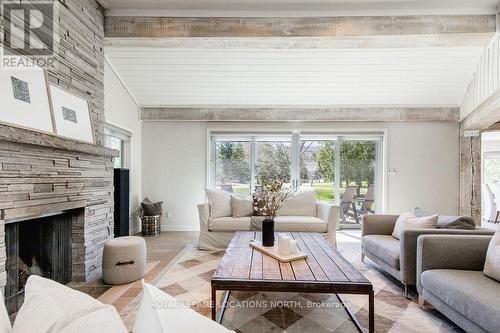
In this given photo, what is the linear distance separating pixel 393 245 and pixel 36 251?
135 inches

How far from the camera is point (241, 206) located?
4.13 m

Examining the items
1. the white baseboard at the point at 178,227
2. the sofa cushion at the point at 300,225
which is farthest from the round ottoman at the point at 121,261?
the white baseboard at the point at 178,227


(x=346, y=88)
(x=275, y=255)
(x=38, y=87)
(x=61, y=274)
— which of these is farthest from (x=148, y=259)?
(x=346, y=88)

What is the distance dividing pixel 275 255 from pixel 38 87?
93.4 inches

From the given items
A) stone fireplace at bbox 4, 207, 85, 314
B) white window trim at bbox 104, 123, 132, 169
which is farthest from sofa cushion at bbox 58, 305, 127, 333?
white window trim at bbox 104, 123, 132, 169

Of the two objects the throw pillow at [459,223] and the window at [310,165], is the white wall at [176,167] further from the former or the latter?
the throw pillow at [459,223]

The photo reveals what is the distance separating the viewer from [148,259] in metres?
3.50

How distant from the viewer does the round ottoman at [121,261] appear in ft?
8.77

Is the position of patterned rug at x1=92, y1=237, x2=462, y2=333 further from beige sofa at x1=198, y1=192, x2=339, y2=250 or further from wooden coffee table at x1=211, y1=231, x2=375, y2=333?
beige sofa at x1=198, y1=192, x2=339, y2=250

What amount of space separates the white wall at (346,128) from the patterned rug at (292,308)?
8.18ft

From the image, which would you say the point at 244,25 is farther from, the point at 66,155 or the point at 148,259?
the point at 148,259

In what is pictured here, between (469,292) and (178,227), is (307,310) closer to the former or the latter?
(469,292)

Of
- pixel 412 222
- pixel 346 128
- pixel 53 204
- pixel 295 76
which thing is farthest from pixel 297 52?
pixel 53 204

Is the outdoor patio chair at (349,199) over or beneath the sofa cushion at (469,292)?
over
